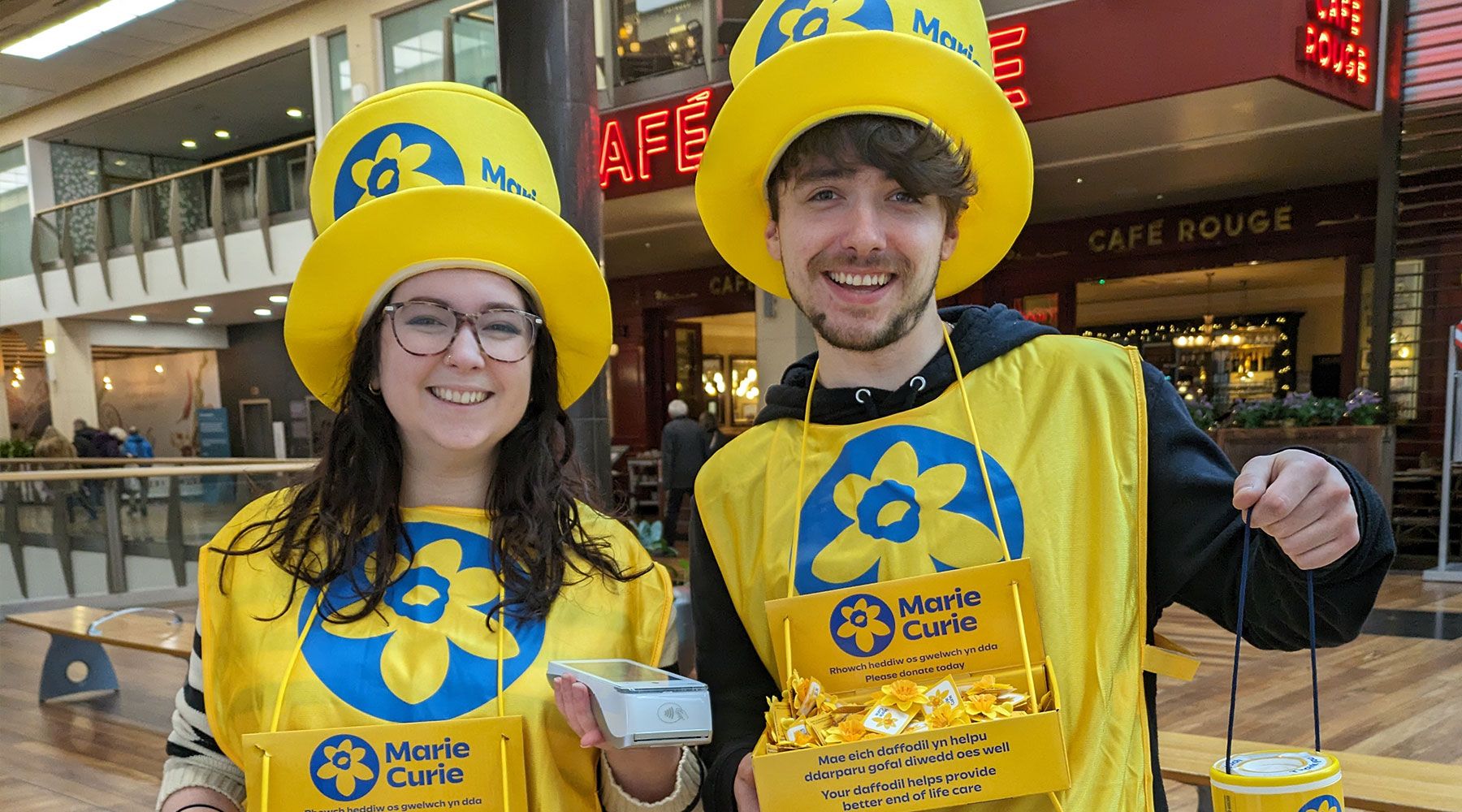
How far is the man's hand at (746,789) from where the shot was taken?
1.23m

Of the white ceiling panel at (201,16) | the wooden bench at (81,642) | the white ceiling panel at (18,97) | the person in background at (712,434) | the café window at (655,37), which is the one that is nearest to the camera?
the wooden bench at (81,642)

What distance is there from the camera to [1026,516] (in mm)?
1249

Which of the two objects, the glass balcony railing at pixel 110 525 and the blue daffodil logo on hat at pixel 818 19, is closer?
the blue daffodil logo on hat at pixel 818 19

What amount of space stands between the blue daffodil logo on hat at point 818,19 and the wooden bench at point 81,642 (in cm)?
482

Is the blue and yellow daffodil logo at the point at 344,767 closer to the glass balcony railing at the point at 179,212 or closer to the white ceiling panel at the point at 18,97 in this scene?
the glass balcony railing at the point at 179,212

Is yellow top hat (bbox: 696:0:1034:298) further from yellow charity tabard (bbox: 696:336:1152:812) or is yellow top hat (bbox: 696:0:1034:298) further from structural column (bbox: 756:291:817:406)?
A: structural column (bbox: 756:291:817:406)

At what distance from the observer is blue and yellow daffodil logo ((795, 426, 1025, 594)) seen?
49.4 inches

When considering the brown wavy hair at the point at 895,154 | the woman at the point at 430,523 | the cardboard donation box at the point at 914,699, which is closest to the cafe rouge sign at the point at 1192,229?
the brown wavy hair at the point at 895,154

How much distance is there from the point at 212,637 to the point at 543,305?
632 millimetres

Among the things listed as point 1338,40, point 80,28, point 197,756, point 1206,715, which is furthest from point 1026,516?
point 80,28

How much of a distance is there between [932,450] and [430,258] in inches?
28.2

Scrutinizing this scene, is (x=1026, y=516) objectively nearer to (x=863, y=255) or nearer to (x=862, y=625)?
(x=862, y=625)

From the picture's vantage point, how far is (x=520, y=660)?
1402mm

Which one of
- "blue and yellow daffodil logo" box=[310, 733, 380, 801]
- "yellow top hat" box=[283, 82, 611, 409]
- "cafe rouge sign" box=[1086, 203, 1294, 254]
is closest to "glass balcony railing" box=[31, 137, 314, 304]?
"cafe rouge sign" box=[1086, 203, 1294, 254]
